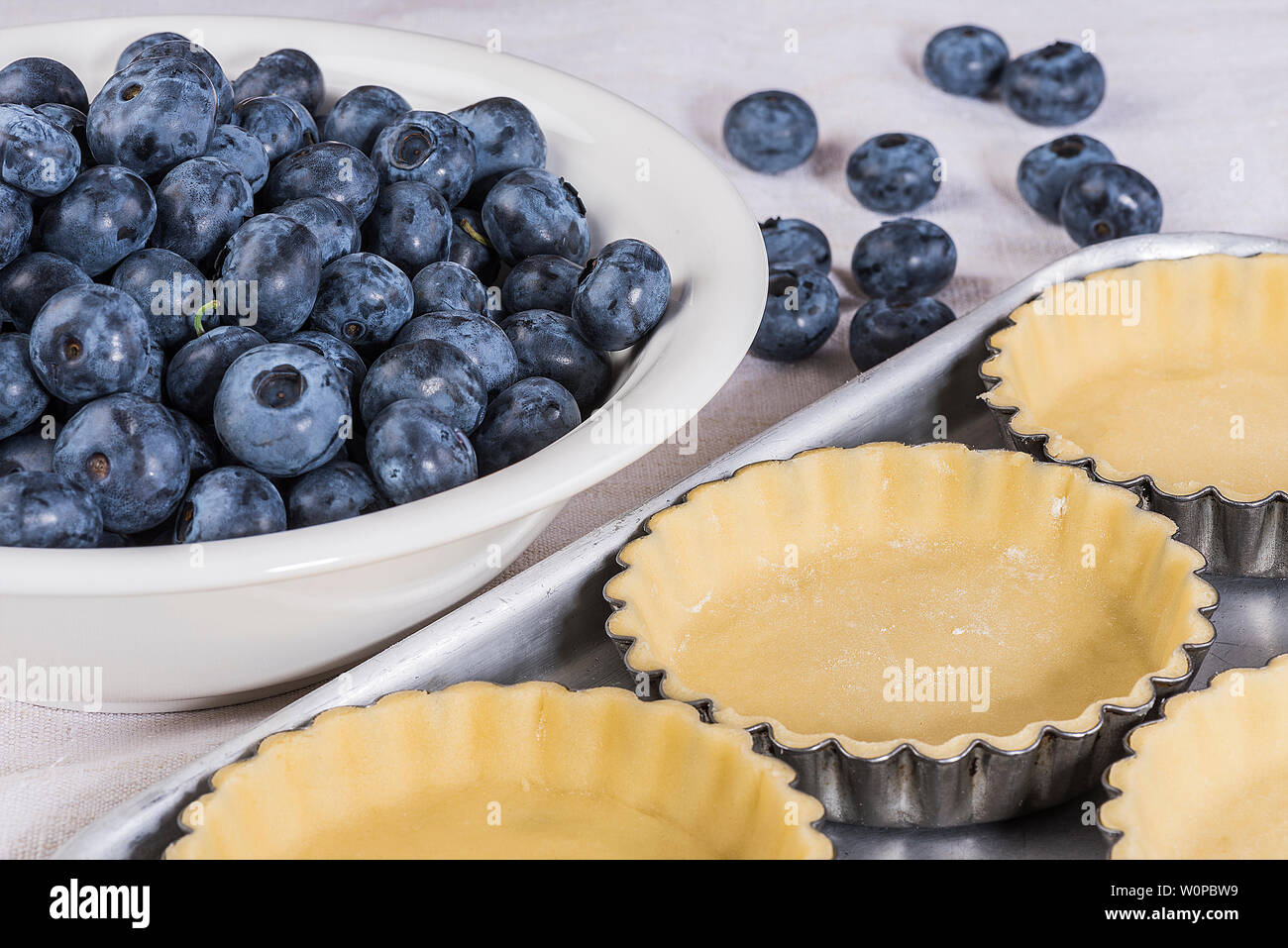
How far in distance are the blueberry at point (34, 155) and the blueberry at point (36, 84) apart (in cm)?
16

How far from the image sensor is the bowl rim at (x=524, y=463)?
803 mm

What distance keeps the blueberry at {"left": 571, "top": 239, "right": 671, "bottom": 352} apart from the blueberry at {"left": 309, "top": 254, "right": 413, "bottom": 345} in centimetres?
14

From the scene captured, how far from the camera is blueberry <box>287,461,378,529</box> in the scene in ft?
3.00

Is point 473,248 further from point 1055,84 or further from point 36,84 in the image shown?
point 1055,84

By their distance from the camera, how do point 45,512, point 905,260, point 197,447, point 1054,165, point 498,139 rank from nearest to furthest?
1. point 45,512
2. point 197,447
3. point 498,139
4. point 905,260
5. point 1054,165

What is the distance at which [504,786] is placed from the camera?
91 cm

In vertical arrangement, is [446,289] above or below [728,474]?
above

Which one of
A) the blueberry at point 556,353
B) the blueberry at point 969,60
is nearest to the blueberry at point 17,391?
the blueberry at point 556,353

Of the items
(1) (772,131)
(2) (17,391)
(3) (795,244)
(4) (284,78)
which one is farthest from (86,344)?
(1) (772,131)

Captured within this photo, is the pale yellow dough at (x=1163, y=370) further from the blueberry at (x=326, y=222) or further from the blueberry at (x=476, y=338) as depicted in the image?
the blueberry at (x=326, y=222)

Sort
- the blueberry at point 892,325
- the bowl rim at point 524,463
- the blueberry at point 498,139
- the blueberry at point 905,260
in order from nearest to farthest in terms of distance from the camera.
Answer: the bowl rim at point 524,463, the blueberry at point 498,139, the blueberry at point 892,325, the blueberry at point 905,260

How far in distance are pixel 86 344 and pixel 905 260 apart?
98 centimetres

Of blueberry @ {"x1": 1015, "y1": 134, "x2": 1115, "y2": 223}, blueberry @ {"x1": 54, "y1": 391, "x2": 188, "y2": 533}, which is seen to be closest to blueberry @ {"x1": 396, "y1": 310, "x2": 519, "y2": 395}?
blueberry @ {"x1": 54, "y1": 391, "x2": 188, "y2": 533}
